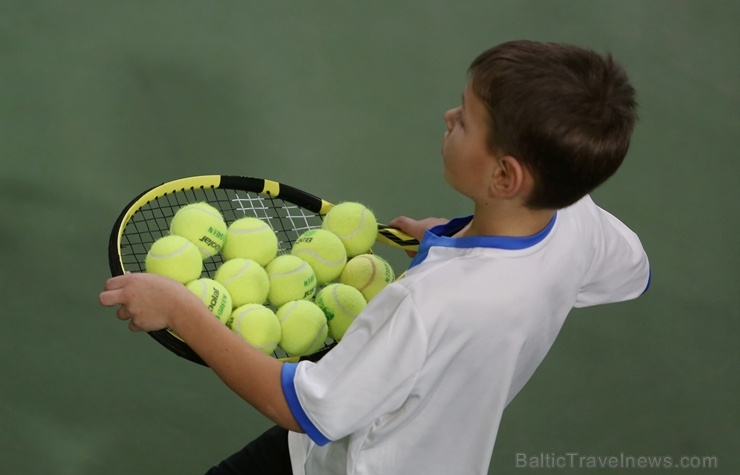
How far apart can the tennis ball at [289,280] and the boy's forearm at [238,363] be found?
223mm

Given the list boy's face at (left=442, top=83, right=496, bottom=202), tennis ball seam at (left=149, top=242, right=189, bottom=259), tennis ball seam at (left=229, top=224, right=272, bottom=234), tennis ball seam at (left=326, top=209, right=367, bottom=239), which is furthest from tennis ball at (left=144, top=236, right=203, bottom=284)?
boy's face at (left=442, top=83, right=496, bottom=202)

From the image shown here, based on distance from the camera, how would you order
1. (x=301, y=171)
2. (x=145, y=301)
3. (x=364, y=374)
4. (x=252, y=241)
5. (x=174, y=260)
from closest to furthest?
1. (x=364, y=374)
2. (x=145, y=301)
3. (x=174, y=260)
4. (x=252, y=241)
5. (x=301, y=171)

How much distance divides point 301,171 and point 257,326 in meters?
0.94

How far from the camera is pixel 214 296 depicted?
118cm

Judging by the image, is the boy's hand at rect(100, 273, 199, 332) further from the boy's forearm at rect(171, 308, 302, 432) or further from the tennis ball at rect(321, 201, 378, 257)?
the tennis ball at rect(321, 201, 378, 257)

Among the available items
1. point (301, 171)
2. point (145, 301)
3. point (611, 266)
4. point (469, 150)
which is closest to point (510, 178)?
point (469, 150)

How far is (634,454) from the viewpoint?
6.10ft

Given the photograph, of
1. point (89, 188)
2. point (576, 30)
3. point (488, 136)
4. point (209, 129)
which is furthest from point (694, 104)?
point (488, 136)

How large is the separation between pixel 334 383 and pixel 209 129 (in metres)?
1.23

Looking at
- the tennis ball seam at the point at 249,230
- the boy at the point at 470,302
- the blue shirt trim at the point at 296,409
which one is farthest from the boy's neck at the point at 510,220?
the tennis ball seam at the point at 249,230

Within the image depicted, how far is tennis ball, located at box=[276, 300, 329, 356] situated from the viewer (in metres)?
1.21

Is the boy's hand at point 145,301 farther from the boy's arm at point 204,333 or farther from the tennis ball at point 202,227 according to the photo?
the tennis ball at point 202,227

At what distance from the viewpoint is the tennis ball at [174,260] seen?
117 cm

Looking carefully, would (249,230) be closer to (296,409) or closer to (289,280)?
(289,280)
